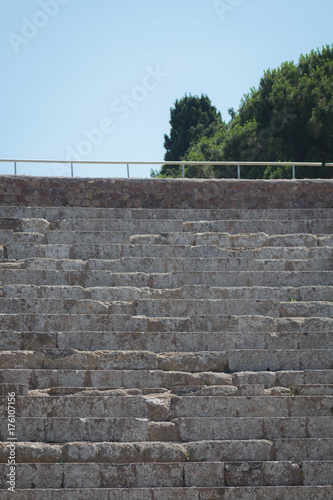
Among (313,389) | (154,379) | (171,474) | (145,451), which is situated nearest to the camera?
(171,474)

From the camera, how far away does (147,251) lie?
963 centimetres

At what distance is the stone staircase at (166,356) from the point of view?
629 centimetres

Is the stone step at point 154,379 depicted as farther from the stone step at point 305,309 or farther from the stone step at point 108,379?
the stone step at point 305,309

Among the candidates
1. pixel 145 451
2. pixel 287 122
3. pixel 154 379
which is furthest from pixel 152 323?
pixel 287 122

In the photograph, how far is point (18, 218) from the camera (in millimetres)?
10422

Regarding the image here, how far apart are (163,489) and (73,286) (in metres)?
3.20

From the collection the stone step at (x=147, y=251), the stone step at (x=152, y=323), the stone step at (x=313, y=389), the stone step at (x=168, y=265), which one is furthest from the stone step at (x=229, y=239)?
the stone step at (x=313, y=389)

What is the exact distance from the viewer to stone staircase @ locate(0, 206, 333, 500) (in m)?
6.29

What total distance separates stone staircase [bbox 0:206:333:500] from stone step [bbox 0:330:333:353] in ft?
0.04

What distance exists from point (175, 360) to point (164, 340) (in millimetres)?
332

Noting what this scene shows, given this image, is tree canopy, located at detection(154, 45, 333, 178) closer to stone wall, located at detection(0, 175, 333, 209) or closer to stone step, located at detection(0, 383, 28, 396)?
stone wall, located at detection(0, 175, 333, 209)

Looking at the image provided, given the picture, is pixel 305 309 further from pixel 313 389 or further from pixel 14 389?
pixel 14 389

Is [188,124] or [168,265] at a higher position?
[188,124]

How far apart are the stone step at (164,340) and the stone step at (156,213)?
134 inches
